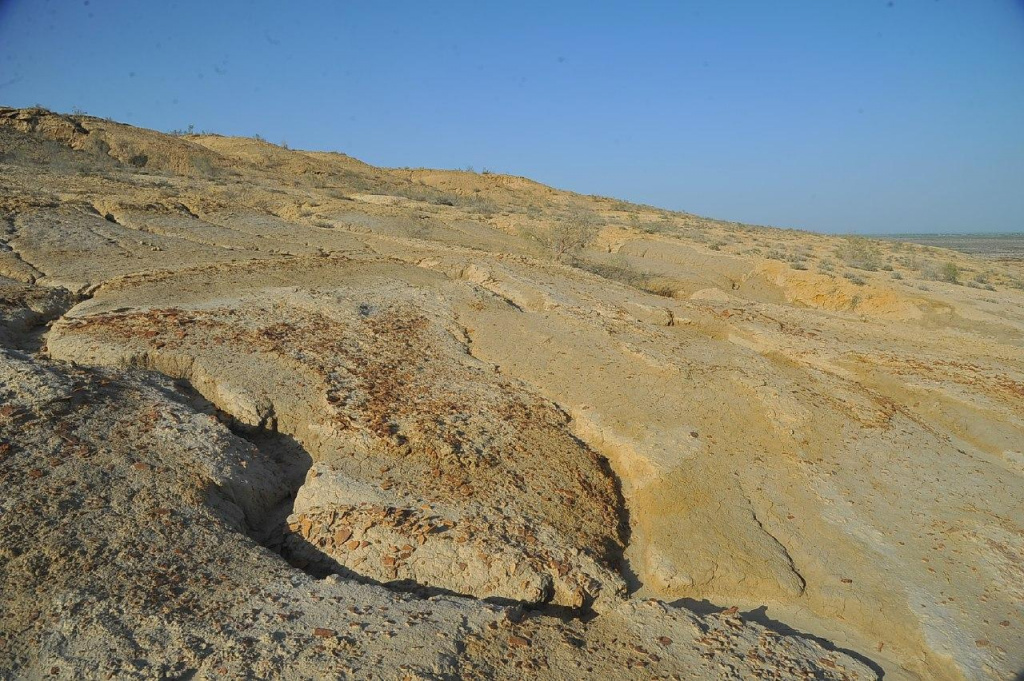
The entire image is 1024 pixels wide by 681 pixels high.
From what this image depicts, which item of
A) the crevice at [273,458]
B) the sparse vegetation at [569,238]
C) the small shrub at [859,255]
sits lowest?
the crevice at [273,458]

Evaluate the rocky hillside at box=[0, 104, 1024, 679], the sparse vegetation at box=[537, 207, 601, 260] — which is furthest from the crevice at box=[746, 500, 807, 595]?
the sparse vegetation at box=[537, 207, 601, 260]

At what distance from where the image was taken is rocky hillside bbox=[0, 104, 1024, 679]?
3037 mm

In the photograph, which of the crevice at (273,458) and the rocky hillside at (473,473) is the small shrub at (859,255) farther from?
the crevice at (273,458)

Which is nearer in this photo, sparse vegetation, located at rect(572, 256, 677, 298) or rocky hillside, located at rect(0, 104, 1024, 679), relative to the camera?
rocky hillside, located at rect(0, 104, 1024, 679)

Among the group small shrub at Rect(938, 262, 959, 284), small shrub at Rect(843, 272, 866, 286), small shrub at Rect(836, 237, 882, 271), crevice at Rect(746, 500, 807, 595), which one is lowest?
crevice at Rect(746, 500, 807, 595)

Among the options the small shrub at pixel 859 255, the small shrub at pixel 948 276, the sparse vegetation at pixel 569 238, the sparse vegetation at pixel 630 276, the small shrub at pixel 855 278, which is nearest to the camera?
the small shrub at pixel 855 278

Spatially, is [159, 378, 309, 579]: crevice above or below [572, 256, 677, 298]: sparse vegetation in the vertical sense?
below

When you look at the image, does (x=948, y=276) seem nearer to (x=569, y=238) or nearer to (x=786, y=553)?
(x=569, y=238)

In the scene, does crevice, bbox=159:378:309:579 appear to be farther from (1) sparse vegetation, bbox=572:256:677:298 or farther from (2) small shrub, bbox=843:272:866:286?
(2) small shrub, bbox=843:272:866:286

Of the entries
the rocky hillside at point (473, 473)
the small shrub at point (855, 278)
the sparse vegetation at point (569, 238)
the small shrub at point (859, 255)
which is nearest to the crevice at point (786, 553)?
the rocky hillside at point (473, 473)

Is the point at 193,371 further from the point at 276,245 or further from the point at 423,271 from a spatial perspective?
the point at 276,245

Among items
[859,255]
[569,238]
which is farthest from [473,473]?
[859,255]

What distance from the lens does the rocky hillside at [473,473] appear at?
9.96ft

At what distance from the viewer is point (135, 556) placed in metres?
3.14
